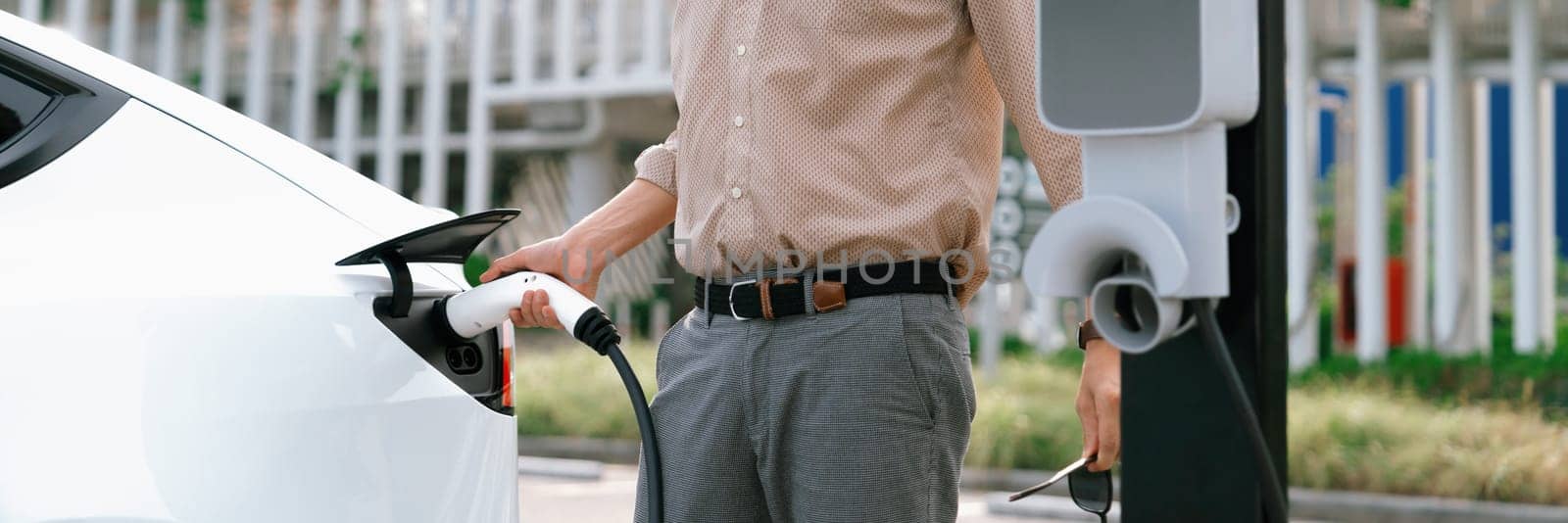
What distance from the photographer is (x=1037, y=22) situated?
4.01ft

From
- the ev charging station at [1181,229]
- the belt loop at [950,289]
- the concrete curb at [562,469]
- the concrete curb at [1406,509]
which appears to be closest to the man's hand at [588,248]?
the belt loop at [950,289]

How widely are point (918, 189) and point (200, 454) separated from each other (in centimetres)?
83

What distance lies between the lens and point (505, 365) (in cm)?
193

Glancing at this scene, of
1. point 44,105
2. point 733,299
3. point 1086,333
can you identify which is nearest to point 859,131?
point 733,299

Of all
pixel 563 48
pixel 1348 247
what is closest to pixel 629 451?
pixel 563 48

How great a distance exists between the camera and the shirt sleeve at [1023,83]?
1686mm

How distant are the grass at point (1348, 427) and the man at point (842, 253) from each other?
15.6 feet

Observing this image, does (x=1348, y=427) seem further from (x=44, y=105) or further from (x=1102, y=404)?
(x=44, y=105)

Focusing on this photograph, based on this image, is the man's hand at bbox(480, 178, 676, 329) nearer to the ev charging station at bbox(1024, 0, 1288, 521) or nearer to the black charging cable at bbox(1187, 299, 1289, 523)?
the ev charging station at bbox(1024, 0, 1288, 521)

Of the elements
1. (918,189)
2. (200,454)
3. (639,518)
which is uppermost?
(918,189)

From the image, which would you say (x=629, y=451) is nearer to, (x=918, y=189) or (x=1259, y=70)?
(x=918, y=189)

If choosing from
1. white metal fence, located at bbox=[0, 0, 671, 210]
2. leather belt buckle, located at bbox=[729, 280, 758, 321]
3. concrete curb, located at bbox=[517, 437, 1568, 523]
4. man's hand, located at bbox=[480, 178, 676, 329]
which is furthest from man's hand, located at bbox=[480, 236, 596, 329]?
white metal fence, located at bbox=[0, 0, 671, 210]

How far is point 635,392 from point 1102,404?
0.56 m

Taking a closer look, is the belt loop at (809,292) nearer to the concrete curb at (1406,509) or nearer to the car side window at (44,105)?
the car side window at (44,105)
